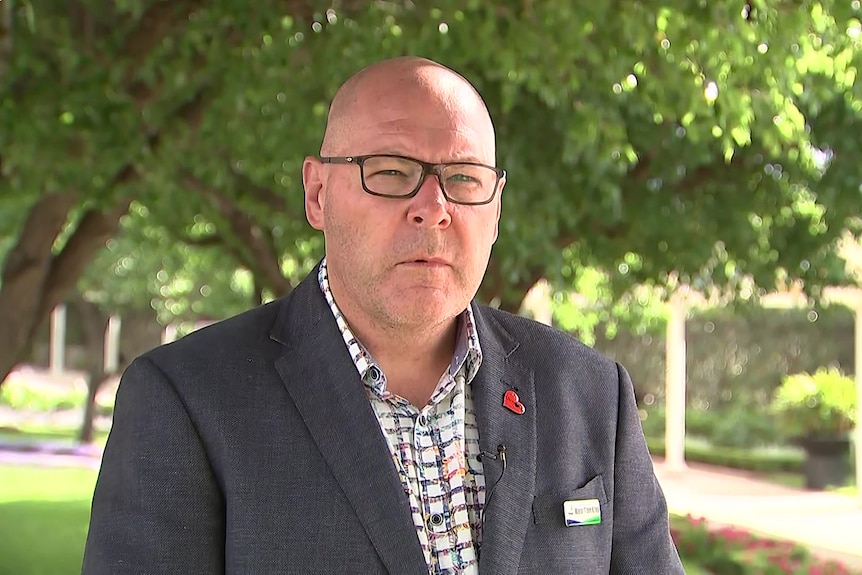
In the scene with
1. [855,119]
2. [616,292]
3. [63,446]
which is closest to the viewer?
[855,119]

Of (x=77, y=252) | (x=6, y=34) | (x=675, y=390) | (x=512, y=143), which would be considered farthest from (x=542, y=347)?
(x=675, y=390)

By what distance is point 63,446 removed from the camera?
18000 millimetres

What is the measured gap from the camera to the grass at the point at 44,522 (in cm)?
820

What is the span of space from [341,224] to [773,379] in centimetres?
1803

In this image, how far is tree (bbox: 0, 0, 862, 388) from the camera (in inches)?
182

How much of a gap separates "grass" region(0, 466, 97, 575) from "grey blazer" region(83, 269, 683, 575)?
6505 millimetres

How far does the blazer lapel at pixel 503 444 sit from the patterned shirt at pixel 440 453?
0.04m

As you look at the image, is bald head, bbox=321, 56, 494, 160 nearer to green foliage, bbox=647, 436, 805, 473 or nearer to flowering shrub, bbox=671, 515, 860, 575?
flowering shrub, bbox=671, 515, 860, 575

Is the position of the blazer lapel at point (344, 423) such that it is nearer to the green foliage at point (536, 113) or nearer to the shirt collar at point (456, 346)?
the shirt collar at point (456, 346)

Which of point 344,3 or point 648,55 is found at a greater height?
point 344,3

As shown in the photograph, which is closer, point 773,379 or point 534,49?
point 534,49

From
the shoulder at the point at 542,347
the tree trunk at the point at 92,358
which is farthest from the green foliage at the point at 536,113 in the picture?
the tree trunk at the point at 92,358

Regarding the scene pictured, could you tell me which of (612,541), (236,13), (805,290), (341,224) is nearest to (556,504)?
(612,541)

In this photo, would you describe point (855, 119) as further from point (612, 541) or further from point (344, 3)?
point (612, 541)
